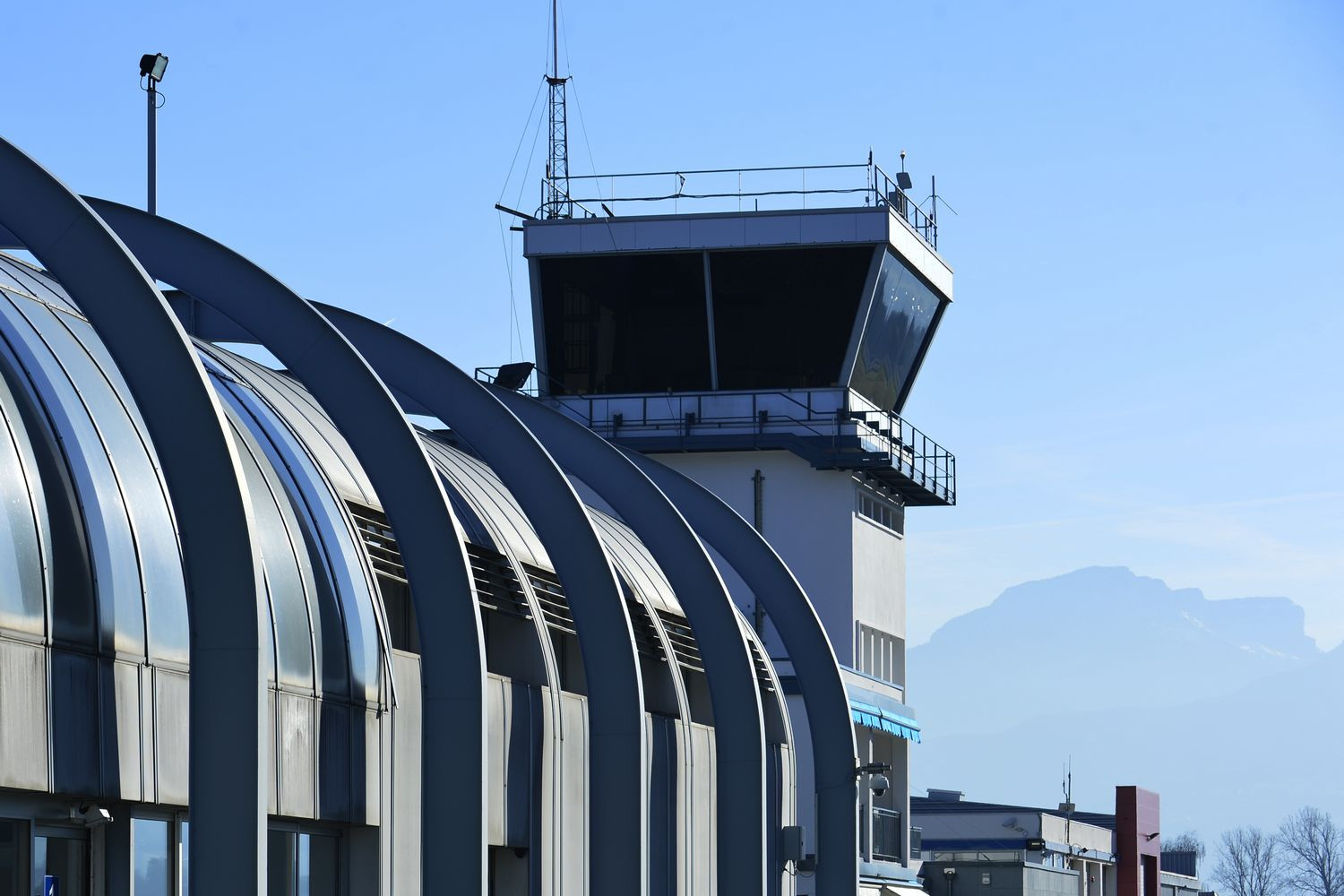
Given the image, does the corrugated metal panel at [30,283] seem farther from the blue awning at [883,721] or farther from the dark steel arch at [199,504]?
the blue awning at [883,721]

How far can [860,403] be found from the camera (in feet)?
142

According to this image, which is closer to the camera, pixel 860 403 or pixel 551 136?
pixel 860 403

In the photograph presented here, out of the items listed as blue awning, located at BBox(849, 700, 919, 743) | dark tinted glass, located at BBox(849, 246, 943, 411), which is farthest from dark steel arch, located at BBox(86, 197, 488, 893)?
dark tinted glass, located at BBox(849, 246, 943, 411)

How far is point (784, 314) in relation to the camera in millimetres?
43250

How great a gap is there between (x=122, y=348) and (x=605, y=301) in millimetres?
31503

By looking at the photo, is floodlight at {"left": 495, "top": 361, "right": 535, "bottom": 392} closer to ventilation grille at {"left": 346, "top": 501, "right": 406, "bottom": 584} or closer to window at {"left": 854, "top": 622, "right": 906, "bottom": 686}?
window at {"left": 854, "top": 622, "right": 906, "bottom": 686}

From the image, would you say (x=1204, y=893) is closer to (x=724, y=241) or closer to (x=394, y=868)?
(x=724, y=241)

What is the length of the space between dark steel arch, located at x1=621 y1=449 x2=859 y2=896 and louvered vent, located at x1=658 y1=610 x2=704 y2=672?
4.79 feet

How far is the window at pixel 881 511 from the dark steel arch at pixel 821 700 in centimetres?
1933

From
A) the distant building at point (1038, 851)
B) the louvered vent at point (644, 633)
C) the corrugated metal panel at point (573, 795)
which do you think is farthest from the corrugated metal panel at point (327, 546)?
the distant building at point (1038, 851)

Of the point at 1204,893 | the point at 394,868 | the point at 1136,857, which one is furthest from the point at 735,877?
the point at 1204,893

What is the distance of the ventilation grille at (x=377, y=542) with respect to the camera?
59.6 feet

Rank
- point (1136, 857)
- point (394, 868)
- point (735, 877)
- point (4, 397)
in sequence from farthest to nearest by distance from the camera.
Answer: point (1136, 857) < point (735, 877) < point (394, 868) < point (4, 397)

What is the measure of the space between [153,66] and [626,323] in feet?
72.7
